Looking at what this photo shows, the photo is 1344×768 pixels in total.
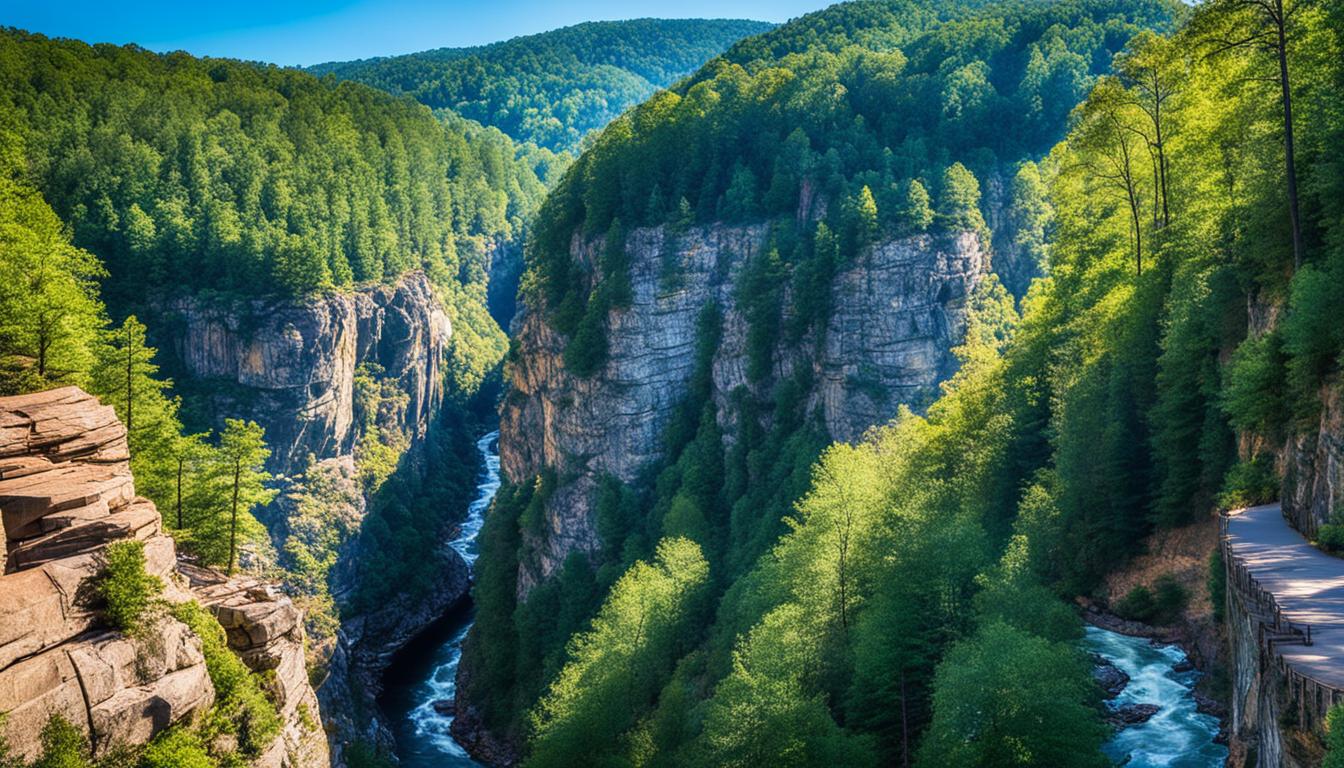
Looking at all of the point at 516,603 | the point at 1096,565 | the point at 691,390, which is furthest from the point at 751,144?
the point at 1096,565

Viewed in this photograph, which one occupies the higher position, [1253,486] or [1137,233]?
[1137,233]

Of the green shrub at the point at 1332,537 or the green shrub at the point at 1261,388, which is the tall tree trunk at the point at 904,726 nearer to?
the green shrub at the point at 1261,388

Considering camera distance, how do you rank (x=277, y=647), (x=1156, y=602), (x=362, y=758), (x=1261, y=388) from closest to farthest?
(x=1261, y=388)
(x=1156, y=602)
(x=277, y=647)
(x=362, y=758)

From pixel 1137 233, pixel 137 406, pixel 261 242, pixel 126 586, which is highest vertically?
pixel 261 242

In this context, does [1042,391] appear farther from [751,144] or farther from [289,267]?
[289,267]

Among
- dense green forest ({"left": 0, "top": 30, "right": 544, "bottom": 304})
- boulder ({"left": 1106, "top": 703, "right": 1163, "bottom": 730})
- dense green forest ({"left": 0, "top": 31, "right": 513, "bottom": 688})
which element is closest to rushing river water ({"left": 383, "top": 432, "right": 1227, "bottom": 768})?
boulder ({"left": 1106, "top": 703, "right": 1163, "bottom": 730})

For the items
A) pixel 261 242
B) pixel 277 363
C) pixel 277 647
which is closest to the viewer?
pixel 277 647

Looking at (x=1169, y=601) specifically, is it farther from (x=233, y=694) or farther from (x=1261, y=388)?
(x=233, y=694)

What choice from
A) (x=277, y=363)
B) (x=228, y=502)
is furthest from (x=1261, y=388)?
(x=277, y=363)
